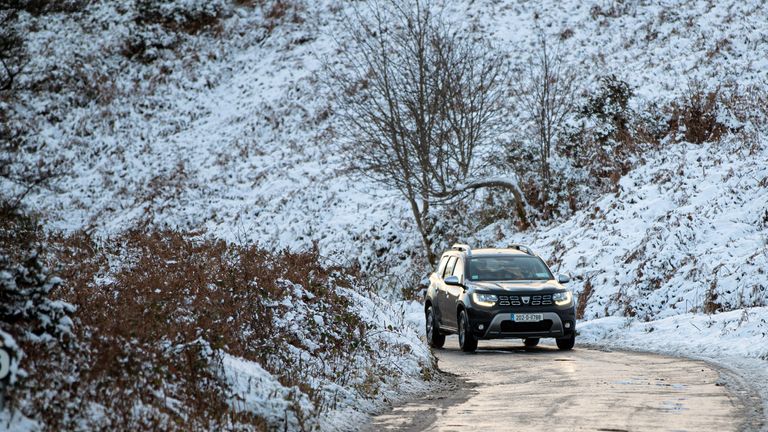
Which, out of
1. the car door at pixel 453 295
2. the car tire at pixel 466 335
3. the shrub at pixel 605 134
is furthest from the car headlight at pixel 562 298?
the shrub at pixel 605 134

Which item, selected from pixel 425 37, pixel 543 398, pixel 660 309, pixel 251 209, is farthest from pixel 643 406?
pixel 251 209

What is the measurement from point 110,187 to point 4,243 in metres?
30.4

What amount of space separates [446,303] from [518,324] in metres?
1.88

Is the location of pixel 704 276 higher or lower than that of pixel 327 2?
lower

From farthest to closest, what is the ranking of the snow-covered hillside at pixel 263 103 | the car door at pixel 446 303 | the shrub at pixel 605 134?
the snow-covered hillside at pixel 263 103, the shrub at pixel 605 134, the car door at pixel 446 303

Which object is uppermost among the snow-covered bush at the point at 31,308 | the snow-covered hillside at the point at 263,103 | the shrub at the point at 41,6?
the shrub at the point at 41,6

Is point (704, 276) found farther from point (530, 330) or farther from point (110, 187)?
point (110, 187)

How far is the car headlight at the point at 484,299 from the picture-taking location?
54.0 ft

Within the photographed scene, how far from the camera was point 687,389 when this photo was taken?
10.6 meters

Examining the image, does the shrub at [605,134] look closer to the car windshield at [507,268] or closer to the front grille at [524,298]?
the car windshield at [507,268]

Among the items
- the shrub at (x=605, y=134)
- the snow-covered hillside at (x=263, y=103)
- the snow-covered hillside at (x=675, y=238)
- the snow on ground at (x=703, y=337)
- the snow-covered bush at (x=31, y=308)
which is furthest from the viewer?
the snow-covered hillside at (x=263, y=103)

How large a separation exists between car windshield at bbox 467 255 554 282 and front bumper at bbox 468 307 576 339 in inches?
43.2

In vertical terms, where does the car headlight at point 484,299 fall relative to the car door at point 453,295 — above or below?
above

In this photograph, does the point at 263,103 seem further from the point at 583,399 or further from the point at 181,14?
the point at 583,399
